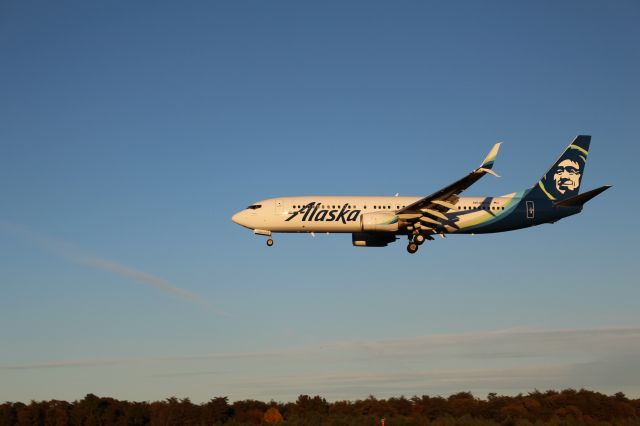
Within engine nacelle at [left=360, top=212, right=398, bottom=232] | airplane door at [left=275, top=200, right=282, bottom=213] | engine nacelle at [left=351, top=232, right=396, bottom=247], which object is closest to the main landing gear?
engine nacelle at [left=351, top=232, right=396, bottom=247]

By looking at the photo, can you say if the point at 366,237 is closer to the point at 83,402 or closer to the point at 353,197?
the point at 353,197

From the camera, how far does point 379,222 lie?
63656mm

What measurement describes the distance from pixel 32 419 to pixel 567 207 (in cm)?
6438

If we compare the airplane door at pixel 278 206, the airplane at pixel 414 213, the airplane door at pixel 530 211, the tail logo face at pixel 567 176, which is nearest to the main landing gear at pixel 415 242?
the airplane at pixel 414 213

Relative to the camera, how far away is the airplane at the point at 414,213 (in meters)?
63.8

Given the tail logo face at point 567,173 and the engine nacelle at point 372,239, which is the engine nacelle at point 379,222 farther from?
the tail logo face at point 567,173

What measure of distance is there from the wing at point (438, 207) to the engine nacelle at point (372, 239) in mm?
3394

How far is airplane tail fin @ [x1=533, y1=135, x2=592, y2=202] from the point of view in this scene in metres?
71.0

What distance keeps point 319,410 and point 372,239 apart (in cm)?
2509

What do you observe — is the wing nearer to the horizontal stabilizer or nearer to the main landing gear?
the main landing gear

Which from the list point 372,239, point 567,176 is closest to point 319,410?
point 372,239

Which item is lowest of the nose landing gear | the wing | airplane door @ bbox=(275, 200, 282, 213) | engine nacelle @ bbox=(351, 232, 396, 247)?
the nose landing gear

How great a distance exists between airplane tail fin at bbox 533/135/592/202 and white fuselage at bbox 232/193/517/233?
9916 mm

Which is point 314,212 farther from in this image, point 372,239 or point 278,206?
point 372,239
